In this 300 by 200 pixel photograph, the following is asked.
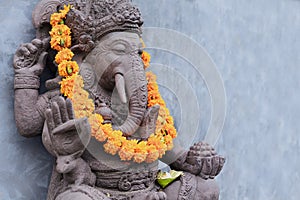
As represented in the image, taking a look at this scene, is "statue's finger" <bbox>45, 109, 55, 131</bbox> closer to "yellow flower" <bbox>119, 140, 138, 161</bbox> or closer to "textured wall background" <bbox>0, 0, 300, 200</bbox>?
"yellow flower" <bbox>119, 140, 138, 161</bbox>

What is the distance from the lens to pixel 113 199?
6.45ft

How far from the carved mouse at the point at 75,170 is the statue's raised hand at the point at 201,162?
18.7 inches

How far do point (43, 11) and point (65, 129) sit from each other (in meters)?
0.55

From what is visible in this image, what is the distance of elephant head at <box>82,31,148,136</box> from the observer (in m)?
2.02

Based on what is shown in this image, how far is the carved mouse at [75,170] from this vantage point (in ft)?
6.06

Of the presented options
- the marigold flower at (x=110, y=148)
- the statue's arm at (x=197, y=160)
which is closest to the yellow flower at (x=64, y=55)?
the marigold flower at (x=110, y=148)

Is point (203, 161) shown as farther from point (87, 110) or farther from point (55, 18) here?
point (55, 18)

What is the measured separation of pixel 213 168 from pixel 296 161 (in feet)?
4.21

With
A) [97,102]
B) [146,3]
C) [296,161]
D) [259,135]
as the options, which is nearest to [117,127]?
[97,102]

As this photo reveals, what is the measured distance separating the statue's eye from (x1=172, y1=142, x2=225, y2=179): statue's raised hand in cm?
56

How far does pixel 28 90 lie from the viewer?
2020 mm

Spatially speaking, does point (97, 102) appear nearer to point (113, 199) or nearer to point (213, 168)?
point (113, 199)

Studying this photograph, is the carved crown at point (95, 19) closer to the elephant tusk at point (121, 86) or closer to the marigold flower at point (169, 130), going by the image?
the elephant tusk at point (121, 86)

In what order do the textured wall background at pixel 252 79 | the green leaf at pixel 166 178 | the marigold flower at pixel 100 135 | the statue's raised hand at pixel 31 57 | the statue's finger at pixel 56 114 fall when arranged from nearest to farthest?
the statue's finger at pixel 56 114
the marigold flower at pixel 100 135
the statue's raised hand at pixel 31 57
the green leaf at pixel 166 178
the textured wall background at pixel 252 79
